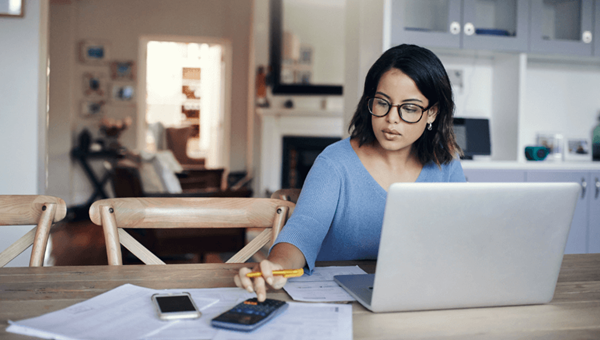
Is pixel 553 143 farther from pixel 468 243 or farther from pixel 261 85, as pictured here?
pixel 261 85

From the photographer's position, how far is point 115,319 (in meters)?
0.67

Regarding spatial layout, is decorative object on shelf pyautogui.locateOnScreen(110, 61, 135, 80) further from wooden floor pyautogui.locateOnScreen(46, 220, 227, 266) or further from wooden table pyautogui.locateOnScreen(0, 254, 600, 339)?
wooden table pyautogui.locateOnScreen(0, 254, 600, 339)

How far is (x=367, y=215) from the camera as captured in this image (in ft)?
4.12

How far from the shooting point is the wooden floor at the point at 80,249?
3.48 m

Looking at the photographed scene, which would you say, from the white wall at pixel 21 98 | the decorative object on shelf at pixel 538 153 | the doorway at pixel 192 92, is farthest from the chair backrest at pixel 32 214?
the doorway at pixel 192 92

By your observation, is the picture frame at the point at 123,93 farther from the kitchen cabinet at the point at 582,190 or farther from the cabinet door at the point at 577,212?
the cabinet door at the point at 577,212

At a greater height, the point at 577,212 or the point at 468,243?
the point at 468,243

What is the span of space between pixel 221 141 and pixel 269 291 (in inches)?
248

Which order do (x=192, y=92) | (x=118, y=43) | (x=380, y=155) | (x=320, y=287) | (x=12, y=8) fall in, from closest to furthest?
(x=320, y=287) < (x=380, y=155) < (x=12, y=8) < (x=118, y=43) < (x=192, y=92)

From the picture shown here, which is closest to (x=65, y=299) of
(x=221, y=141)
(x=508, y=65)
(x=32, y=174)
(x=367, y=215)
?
(x=367, y=215)

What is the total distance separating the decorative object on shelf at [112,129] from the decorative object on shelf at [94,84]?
1.18 feet

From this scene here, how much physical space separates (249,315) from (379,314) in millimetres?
203

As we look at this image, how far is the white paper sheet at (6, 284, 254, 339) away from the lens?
624mm

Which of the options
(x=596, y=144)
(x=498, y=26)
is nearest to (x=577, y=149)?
(x=596, y=144)
